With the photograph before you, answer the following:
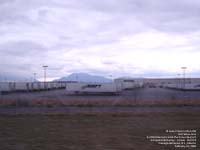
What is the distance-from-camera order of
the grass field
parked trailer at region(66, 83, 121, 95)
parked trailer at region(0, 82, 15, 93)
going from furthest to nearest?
parked trailer at region(0, 82, 15, 93) < parked trailer at region(66, 83, 121, 95) < the grass field

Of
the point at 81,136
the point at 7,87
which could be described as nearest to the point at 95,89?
the point at 7,87

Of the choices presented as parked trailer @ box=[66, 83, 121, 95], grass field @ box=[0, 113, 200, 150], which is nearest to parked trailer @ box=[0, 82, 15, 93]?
parked trailer @ box=[66, 83, 121, 95]

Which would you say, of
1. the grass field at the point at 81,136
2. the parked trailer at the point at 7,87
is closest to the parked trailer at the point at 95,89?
the parked trailer at the point at 7,87

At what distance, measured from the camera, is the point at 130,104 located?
29.8 meters

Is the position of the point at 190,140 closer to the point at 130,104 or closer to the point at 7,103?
the point at 130,104

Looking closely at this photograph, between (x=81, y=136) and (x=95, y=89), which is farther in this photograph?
(x=95, y=89)

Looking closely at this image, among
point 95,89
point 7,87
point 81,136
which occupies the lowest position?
point 81,136

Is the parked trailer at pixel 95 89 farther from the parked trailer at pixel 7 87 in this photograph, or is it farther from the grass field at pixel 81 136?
the grass field at pixel 81 136

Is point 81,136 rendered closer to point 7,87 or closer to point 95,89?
point 95,89

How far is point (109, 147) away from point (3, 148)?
333cm

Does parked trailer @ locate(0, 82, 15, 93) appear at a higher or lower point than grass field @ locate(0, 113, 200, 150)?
higher

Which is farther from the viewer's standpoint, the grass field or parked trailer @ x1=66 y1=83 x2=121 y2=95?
parked trailer @ x1=66 y1=83 x2=121 y2=95

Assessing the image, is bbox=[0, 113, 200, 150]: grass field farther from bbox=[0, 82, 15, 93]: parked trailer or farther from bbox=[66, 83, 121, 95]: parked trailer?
bbox=[0, 82, 15, 93]: parked trailer

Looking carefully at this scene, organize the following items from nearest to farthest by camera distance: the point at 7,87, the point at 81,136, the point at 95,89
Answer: the point at 81,136 < the point at 95,89 < the point at 7,87
